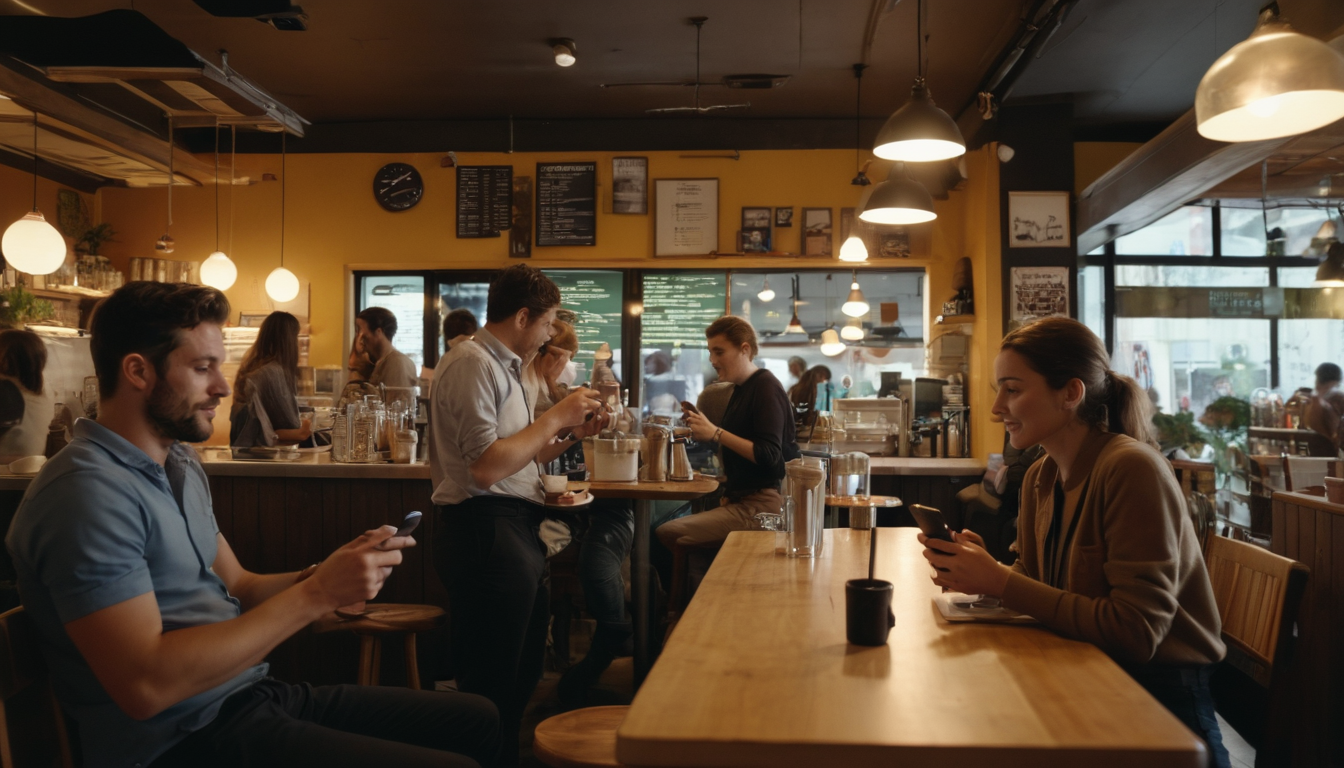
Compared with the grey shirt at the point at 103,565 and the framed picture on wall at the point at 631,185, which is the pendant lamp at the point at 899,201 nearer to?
the framed picture on wall at the point at 631,185

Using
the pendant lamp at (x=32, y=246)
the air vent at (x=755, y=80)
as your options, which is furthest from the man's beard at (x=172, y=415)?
the air vent at (x=755, y=80)

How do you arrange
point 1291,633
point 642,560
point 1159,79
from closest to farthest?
point 1291,633 < point 642,560 < point 1159,79

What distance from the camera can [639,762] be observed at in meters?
1.11

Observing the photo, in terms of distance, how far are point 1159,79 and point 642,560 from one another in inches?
171

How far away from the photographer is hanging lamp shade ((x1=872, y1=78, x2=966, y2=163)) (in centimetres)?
337

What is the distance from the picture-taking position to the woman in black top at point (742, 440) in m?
3.83

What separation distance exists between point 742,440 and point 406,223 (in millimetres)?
4006

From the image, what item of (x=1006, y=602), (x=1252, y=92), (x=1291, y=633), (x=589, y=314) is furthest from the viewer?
(x=589, y=314)

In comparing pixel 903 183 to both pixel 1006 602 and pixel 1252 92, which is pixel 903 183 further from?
pixel 1006 602

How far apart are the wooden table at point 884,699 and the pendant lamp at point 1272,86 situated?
63.7 inches

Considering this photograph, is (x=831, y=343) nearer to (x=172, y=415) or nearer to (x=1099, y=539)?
(x=1099, y=539)

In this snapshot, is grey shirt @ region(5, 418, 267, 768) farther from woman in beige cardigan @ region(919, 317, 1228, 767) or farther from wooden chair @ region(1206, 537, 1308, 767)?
wooden chair @ region(1206, 537, 1308, 767)

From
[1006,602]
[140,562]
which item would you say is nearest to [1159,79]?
[1006,602]

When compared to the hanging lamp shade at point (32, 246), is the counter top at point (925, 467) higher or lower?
lower
